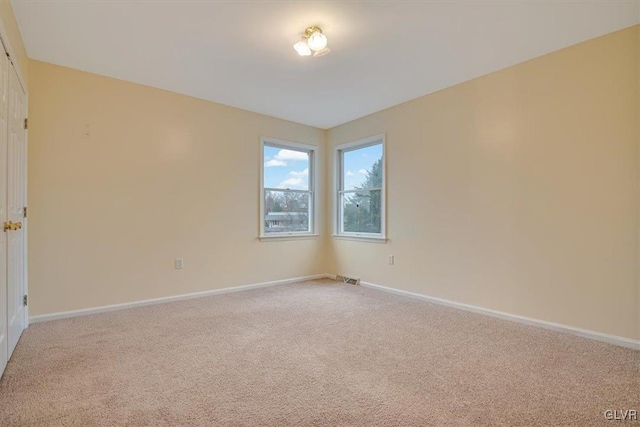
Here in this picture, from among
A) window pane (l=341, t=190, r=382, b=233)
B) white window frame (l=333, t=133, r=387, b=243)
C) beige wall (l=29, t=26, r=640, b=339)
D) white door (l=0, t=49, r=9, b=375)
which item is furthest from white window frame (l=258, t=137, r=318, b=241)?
white door (l=0, t=49, r=9, b=375)

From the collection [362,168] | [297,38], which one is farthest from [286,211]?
[297,38]

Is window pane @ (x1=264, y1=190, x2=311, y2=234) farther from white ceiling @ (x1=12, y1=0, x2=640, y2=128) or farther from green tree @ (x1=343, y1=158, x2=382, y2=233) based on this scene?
white ceiling @ (x1=12, y1=0, x2=640, y2=128)

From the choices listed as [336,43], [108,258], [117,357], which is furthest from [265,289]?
[336,43]

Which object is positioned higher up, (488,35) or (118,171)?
(488,35)

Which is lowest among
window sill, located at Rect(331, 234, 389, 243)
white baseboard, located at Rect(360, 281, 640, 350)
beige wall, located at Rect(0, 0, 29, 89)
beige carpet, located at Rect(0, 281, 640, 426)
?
beige carpet, located at Rect(0, 281, 640, 426)

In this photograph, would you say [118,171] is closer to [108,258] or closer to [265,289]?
[108,258]

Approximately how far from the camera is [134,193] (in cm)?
355

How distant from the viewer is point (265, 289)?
443 centimetres

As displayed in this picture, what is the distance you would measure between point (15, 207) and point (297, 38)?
8.60 feet

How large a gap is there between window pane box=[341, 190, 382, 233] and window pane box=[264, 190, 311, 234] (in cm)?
61

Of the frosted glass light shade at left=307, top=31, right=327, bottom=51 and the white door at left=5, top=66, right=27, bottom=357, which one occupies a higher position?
the frosted glass light shade at left=307, top=31, right=327, bottom=51

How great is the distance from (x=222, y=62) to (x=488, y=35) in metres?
2.36

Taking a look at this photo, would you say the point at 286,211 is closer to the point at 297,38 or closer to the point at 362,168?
the point at 362,168

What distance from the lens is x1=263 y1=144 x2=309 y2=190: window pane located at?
15.6ft
